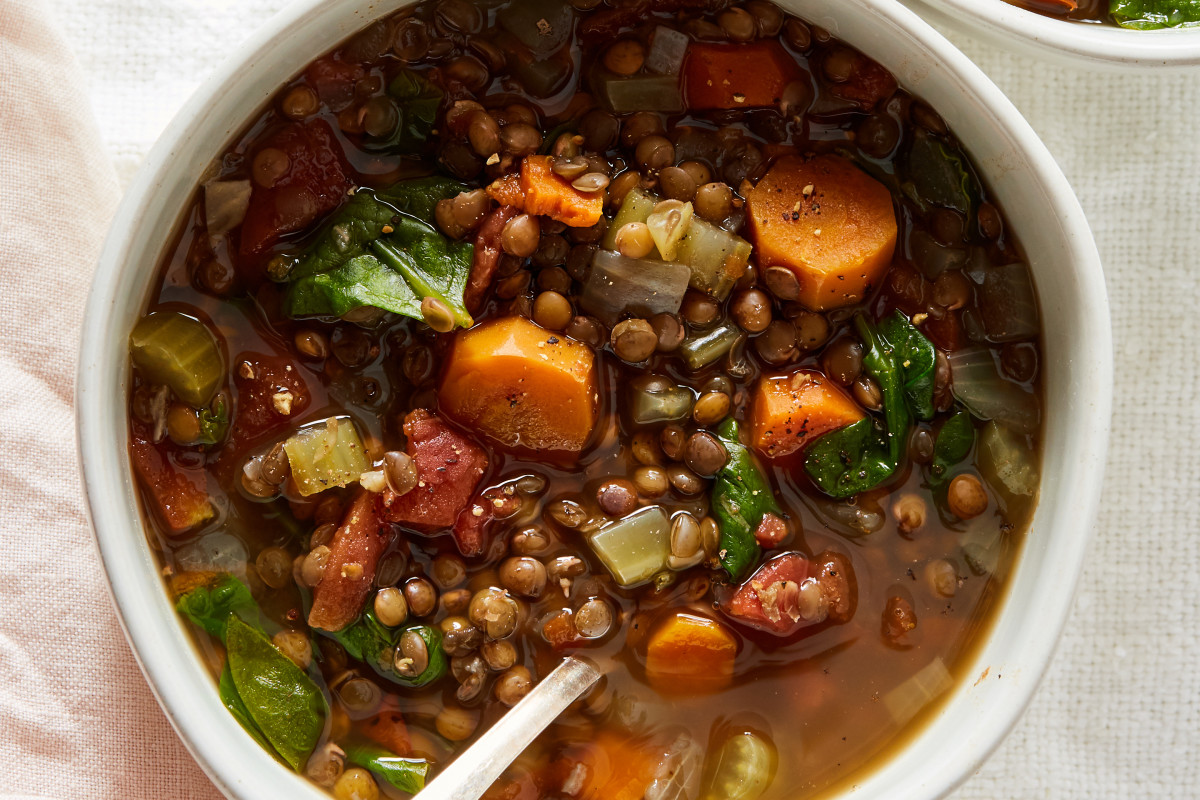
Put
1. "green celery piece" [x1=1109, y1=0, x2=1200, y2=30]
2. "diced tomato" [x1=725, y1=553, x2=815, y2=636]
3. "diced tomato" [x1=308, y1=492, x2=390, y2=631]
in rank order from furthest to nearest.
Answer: "green celery piece" [x1=1109, y1=0, x2=1200, y2=30] → "diced tomato" [x1=725, y1=553, x2=815, y2=636] → "diced tomato" [x1=308, y1=492, x2=390, y2=631]

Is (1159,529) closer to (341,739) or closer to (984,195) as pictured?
(984,195)

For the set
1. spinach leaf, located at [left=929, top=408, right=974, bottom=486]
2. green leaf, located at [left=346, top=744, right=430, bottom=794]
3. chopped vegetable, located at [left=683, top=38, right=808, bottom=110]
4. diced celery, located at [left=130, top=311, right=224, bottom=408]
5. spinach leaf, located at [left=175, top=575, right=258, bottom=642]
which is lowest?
green leaf, located at [left=346, top=744, right=430, bottom=794]

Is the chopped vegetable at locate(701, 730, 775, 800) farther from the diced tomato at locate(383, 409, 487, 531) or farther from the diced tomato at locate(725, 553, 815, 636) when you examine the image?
the diced tomato at locate(383, 409, 487, 531)

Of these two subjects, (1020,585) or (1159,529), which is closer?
(1020,585)

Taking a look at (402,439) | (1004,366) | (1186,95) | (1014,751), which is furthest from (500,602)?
(1186,95)

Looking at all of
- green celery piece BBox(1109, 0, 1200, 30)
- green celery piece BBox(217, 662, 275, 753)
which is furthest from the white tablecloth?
green celery piece BBox(217, 662, 275, 753)
